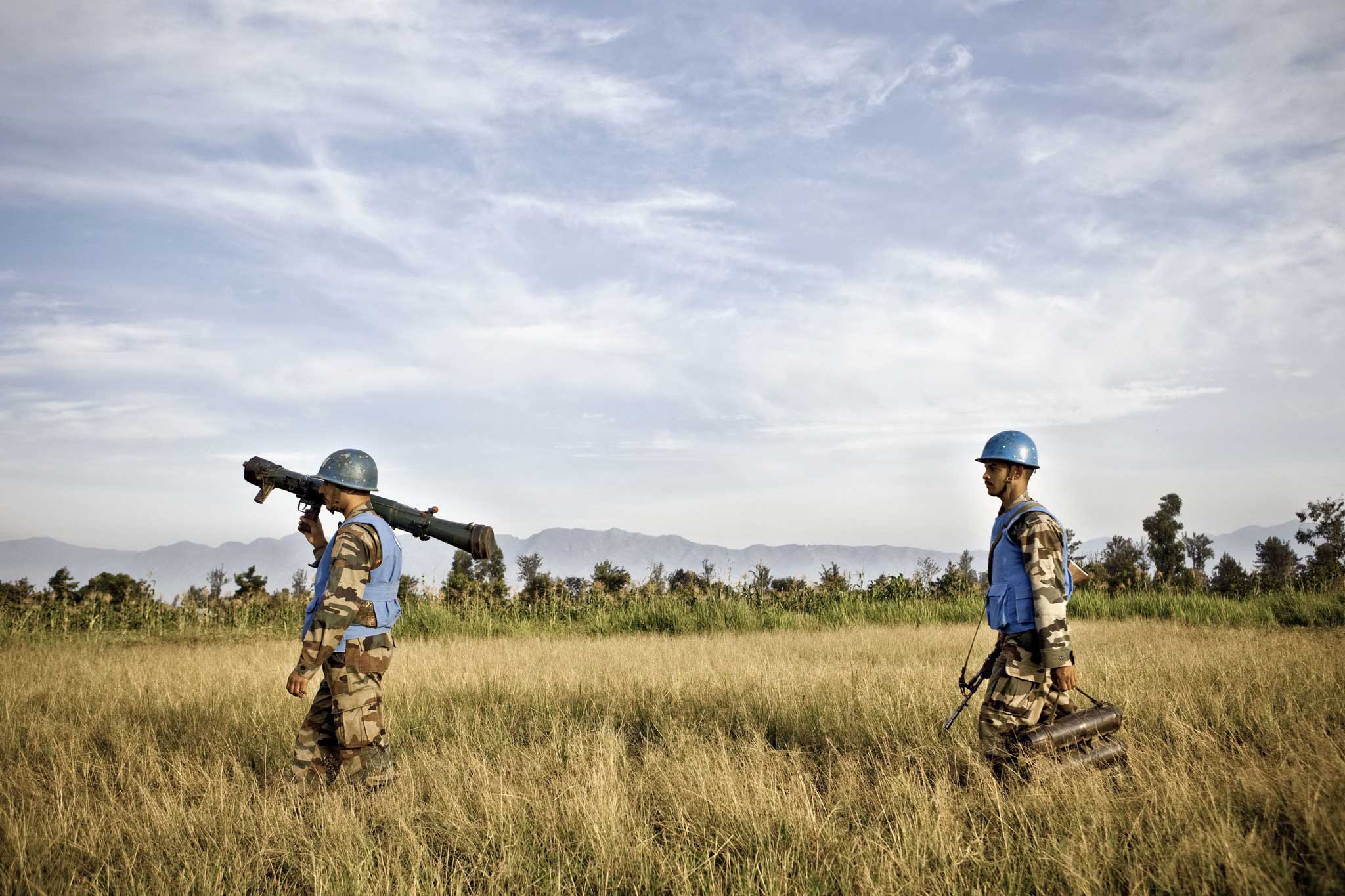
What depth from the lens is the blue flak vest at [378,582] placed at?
5598 millimetres

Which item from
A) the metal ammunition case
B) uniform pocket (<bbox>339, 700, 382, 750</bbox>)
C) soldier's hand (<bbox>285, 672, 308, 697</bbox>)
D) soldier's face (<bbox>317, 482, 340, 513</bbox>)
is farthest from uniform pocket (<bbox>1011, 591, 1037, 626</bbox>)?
soldier's face (<bbox>317, 482, 340, 513</bbox>)

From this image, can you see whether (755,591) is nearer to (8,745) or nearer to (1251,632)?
(1251,632)

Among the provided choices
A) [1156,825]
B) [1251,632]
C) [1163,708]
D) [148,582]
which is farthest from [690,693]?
[148,582]

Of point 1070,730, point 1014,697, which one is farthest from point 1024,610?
point 1070,730

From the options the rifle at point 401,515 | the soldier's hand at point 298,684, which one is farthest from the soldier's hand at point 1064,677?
the soldier's hand at point 298,684

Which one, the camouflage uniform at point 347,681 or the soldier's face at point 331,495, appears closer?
the camouflage uniform at point 347,681

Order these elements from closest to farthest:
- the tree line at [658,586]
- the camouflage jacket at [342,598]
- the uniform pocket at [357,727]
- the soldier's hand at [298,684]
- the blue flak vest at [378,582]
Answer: the soldier's hand at [298,684], the camouflage jacket at [342,598], the uniform pocket at [357,727], the blue flak vest at [378,582], the tree line at [658,586]

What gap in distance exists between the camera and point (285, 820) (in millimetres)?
4883

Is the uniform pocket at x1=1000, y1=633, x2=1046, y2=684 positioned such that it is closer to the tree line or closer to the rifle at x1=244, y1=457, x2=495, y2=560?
the rifle at x1=244, y1=457, x2=495, y2=560

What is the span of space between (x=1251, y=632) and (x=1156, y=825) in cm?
1084

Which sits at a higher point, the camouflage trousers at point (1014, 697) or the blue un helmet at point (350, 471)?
the blue un helmet at point (350, 471)

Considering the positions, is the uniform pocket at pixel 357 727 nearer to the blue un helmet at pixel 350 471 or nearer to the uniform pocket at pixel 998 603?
the blue un helmet at pixel 350 471

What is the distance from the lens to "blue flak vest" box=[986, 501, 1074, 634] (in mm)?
5148

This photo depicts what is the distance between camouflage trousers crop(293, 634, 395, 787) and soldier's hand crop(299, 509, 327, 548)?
3.88 feet
